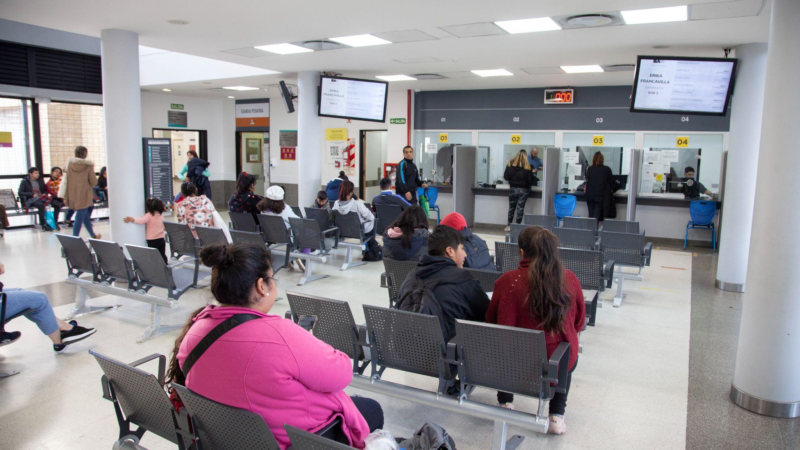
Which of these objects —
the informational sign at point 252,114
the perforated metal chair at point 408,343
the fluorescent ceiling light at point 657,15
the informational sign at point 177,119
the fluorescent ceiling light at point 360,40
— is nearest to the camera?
the perforated metal chair at point 408,343

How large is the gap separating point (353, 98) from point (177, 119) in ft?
23.0

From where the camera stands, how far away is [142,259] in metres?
4.50

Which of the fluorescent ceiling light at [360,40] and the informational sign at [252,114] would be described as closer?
the fluorescent ceiling light at [360,40]

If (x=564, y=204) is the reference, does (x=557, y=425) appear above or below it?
below

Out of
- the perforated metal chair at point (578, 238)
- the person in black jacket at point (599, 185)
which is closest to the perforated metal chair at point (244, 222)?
the perforated metal chair at point (578, 238)

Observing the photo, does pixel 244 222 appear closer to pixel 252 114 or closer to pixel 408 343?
pixel 408 343

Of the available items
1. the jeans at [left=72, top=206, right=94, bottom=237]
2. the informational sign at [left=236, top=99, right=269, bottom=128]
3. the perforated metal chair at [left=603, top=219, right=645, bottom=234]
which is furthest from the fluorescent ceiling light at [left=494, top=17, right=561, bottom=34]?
the informational sign at [left=236, top=99, right=269, bottom=128]

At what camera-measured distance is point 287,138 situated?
1370 centimetres

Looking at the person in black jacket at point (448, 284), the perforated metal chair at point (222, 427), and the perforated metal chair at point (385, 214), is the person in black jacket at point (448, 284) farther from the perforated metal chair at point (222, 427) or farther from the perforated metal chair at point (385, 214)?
the perforated metal chair at point (385, 214)

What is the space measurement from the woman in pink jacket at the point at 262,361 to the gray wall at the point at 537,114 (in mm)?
9103

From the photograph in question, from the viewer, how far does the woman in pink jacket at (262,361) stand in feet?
5.67

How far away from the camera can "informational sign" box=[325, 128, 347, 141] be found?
12602mm

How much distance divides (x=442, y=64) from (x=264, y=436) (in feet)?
23.2

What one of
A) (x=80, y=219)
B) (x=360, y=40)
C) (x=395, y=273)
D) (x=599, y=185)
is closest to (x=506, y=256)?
(x=395, y=273)
